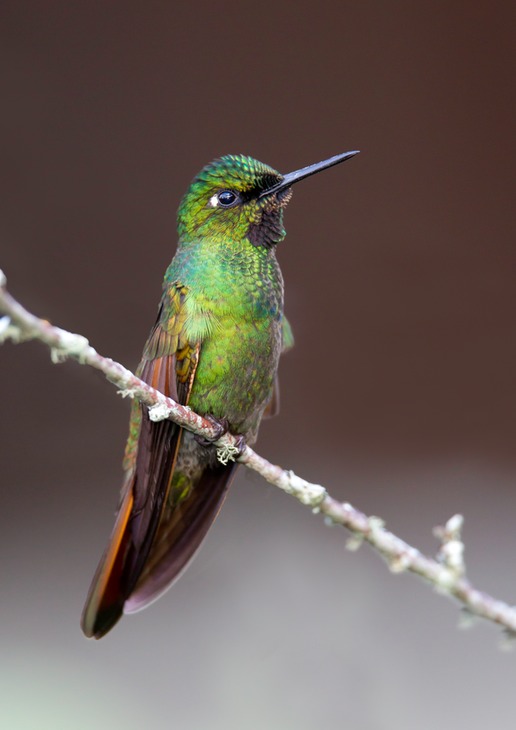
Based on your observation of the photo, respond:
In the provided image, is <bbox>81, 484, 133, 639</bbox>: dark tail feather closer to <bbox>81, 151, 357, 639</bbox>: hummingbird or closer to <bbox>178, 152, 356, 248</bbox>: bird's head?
<bbox>81, 151, 357, 639</bbox>: hummingbird

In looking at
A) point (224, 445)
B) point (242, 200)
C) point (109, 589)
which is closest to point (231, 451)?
point (224, 445)

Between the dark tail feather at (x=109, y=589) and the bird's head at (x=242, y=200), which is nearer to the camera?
the dark tail feather at (x=109, y=589)

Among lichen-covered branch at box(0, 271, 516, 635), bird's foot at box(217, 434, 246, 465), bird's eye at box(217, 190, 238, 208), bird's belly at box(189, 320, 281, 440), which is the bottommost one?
lichen-covered branch at box(0, 271, 516, 635)

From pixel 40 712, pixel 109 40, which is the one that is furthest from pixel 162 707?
pixel 109 40

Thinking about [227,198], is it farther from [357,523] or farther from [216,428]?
[357,523]

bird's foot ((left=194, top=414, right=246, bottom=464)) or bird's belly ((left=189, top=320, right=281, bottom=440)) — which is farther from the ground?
bird's belly ((left=189, top=320, right=281, bottom=440))

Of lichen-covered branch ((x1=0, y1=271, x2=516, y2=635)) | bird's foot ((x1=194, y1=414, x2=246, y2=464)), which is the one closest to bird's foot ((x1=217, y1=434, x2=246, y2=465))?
bird's foot ((x1=194, y1=414, x2=246, y2=464))

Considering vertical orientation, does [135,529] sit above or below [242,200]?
below

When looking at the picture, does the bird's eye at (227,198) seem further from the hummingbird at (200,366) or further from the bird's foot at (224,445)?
the bird's foot at (224,445)

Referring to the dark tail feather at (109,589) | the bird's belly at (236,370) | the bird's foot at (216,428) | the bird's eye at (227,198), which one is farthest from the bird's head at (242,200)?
the dark tail feather at (109,589)
